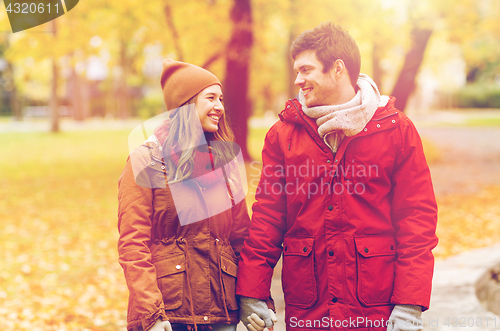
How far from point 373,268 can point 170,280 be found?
91 cm

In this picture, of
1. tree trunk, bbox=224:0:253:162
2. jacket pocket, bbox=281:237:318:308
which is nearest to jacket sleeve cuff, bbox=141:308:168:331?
jacket pocket, bbox=281:237:318:308

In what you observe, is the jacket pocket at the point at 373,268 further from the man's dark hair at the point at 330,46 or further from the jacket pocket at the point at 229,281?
the man's dark hair at the point at 330,46

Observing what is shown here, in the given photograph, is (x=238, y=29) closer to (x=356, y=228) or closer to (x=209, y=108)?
(x=209, y=108)

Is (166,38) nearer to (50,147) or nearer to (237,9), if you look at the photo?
(237,9)

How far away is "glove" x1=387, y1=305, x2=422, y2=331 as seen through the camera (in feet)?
6.64

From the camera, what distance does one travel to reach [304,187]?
2.17 metres

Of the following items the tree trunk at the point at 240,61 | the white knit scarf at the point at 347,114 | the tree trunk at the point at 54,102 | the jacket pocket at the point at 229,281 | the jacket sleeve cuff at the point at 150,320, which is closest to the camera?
the jacket sleeve cuff at the point at 150,320

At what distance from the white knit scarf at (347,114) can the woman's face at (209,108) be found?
41 cm

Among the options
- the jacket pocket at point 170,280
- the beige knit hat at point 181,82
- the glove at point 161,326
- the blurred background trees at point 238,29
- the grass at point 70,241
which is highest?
the blurred background trees at point 238,29

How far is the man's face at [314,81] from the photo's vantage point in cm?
213

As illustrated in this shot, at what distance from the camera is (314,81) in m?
2.13

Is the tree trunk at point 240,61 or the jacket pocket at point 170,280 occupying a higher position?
the tree trunk at point 240,61

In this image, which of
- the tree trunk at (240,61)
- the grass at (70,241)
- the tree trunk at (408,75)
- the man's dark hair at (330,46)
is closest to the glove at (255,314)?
the man's dark hair at (330,46)

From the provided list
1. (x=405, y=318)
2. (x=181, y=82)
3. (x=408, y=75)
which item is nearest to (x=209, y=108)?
(x=181, y=82)
